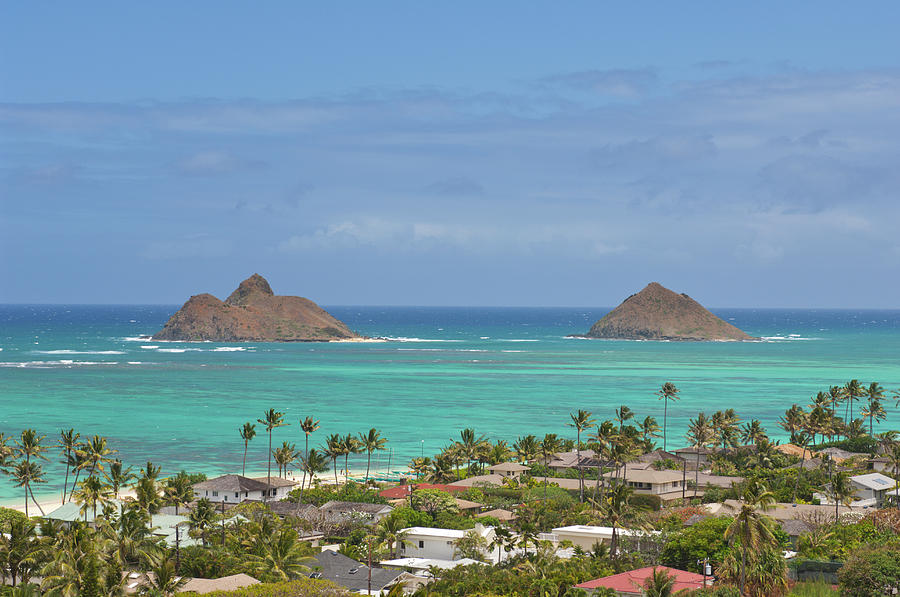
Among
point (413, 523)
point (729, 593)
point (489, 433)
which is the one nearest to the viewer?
point (729, 593)

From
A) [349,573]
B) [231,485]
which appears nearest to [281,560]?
[349,573]

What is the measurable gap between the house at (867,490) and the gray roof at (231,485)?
127 feet

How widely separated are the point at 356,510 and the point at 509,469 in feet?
63.5

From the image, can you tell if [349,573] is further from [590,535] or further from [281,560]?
[590,535]

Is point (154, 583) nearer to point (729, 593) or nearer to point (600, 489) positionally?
point (729, 593)

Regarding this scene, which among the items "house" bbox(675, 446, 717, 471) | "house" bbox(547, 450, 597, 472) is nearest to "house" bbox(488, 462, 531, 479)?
"house" bbox(547, 450, 597, 472)

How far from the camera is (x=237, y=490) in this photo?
2724 inches

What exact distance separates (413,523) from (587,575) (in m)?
16.3

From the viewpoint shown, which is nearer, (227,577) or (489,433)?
(227,577)

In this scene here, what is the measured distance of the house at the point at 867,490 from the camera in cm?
6750

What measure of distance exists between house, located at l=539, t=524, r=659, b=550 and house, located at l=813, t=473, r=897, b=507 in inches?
680

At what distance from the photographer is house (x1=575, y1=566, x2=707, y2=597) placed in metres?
42.7

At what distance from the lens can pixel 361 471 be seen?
8894cm

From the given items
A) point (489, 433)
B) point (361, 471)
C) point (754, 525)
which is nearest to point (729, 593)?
point (754, 525)
